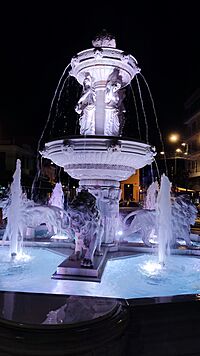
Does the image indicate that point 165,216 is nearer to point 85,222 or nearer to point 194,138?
point 85,222

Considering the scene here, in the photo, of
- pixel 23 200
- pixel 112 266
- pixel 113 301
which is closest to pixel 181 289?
pixel 112 266

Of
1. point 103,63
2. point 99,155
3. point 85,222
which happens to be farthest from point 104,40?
point 85,222

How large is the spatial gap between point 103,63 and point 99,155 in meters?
2.77

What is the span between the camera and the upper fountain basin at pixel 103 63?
852 cm

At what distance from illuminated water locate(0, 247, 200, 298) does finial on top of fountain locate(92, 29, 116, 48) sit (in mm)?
5920

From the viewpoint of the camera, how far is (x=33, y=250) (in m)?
8.04

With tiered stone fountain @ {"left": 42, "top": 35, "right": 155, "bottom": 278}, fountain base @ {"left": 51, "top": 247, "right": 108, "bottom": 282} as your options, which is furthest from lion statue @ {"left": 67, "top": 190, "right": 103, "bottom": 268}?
tiered stone fountain @ {"left": 42, "top": 35, "right": 155, "bottom": 278}

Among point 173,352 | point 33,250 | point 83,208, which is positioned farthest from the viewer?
point 33,250

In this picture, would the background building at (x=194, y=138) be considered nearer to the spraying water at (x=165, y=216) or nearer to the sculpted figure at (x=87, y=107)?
the sculpted figure at (x=87, y=107)

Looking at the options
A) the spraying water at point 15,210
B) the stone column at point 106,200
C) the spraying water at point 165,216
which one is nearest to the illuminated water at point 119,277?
the spraying water at point 165,216

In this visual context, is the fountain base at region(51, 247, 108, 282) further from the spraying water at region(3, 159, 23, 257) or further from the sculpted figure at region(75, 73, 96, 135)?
the sculpted figure at region(75, 73, 96, 135)

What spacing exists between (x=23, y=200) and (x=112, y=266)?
130 inches

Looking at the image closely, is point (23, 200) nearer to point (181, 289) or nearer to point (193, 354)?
point (181, 289)

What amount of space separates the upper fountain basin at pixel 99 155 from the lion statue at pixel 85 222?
1.68 m
